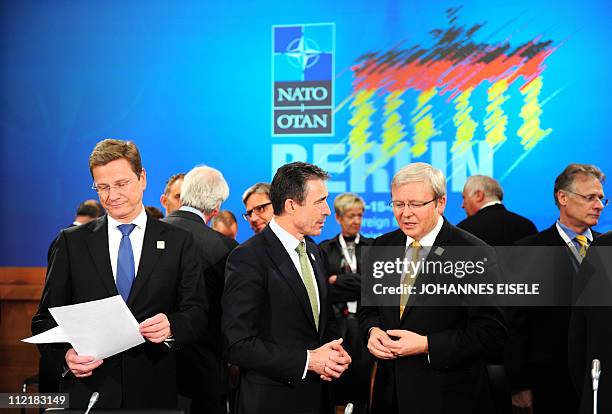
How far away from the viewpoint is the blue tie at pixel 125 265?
2.35 metres

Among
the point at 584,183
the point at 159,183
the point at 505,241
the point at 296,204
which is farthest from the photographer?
the point at 159,183

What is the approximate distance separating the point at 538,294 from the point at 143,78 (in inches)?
173

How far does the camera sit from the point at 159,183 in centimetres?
652

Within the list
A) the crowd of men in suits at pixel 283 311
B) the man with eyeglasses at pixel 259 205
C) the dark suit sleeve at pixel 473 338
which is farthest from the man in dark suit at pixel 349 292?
the dark suit sleeve at pixel 473 338

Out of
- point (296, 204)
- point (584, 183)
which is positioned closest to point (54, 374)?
point (296, 204)

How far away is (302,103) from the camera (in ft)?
20.5

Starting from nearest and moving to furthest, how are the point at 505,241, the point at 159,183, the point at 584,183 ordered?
the point at 584,183, the point at 505,241, the point at 159,183

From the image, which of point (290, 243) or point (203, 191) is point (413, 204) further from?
point (203, 191)

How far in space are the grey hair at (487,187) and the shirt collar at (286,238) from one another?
107 inches

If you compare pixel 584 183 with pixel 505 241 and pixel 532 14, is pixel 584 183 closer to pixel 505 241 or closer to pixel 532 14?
pixel 505 241

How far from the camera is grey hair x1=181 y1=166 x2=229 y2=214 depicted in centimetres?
339

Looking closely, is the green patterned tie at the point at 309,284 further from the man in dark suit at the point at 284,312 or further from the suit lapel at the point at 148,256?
the suit lapel at the point at 148,256

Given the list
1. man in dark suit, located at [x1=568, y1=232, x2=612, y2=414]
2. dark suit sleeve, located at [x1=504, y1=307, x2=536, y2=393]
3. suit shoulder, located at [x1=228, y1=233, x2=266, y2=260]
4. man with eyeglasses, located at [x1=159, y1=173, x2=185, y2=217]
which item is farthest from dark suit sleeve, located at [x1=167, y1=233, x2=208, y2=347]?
dark suit sleeve, located at [x1=504, y1=307, x2=536, y2=393]

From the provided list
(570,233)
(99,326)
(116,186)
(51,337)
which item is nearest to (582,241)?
(570,233)
